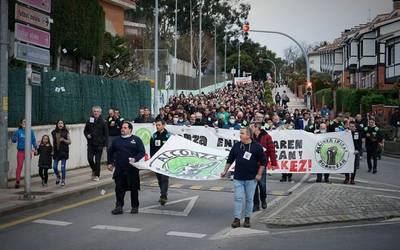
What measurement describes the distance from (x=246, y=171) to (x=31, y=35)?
5.70m

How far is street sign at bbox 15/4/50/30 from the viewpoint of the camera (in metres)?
12.4

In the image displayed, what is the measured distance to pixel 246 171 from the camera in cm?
1032

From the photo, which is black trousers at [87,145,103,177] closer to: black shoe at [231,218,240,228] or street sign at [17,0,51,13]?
street sign at [17,0,51,13]

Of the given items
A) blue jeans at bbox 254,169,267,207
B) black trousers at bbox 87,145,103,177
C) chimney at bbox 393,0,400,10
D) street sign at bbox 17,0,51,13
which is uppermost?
chimney at bbox 393,0,400,10

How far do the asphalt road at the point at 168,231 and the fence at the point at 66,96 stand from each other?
4375mm

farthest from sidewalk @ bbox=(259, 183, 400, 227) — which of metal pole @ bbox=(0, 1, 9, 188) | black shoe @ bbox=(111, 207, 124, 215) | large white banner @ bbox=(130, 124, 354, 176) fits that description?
metal pole @ bbox=(0, 1, 9, 188)

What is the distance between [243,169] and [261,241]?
1.47 metres

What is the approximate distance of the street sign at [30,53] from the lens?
12338mm

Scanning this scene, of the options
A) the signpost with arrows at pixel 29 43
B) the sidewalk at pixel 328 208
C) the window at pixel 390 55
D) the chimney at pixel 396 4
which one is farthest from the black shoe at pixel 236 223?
the chimney at pixel 396 4

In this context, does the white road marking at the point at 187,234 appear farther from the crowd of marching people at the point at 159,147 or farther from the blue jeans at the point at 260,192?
the blue jeans at the point at 260,192

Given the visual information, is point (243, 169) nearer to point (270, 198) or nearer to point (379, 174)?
point (270, 198)

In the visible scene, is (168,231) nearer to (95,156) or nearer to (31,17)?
(31,17)

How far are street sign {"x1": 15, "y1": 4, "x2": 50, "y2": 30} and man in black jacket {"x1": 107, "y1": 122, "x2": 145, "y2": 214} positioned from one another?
10.7 ft

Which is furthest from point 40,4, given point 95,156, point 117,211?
point 117,211
